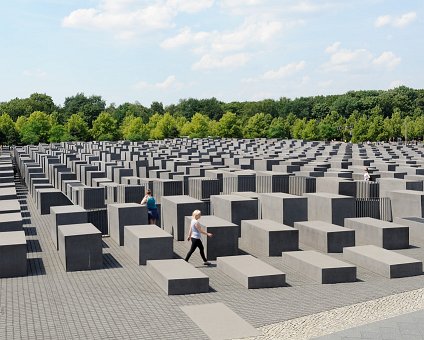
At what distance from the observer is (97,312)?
10570mm

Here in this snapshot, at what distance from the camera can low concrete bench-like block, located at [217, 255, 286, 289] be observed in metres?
12.4

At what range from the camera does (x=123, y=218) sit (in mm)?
17766

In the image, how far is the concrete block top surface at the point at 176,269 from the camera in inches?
481

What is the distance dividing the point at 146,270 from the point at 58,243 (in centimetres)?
339

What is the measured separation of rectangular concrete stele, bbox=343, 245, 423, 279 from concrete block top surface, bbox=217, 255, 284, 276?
8.49ft

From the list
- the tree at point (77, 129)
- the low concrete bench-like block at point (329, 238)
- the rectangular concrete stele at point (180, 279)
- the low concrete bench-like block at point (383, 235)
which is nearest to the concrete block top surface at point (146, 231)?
the rectangular concrete stele at point (180, 279)

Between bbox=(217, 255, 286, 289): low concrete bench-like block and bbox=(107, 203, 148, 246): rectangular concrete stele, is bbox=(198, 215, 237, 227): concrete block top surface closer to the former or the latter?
bbox=(217, 255, 286, 289): low concrete bench-like block

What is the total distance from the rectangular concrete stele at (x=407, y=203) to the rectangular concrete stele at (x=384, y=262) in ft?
20.5

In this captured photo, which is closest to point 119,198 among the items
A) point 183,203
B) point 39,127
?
point 183,203

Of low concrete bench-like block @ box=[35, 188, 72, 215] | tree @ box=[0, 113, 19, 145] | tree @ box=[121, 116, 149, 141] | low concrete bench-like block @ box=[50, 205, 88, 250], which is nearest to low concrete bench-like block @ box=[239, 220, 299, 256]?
low concrete bench-like block @ box=[50, 205, 88, 250]

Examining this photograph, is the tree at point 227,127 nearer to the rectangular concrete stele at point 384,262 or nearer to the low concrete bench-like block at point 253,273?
the rectangular concrete stele at point 384,262

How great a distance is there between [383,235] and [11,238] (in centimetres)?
1000

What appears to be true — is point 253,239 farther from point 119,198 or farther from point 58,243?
point 119,198

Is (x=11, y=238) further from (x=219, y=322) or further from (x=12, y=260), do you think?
(x=219, y=322)
